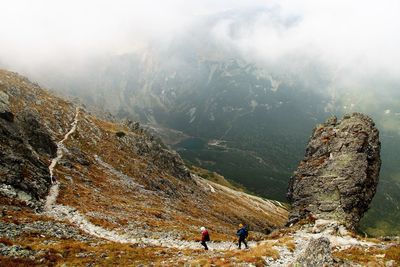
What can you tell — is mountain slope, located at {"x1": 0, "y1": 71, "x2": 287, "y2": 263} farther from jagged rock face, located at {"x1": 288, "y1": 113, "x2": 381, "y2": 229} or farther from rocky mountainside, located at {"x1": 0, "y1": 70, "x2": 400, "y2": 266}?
jagged rock face, located at {"x1": 288, "y1": 113, "x2": 381, "y2": 229}

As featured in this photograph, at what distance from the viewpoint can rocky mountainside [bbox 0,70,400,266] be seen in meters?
34.3

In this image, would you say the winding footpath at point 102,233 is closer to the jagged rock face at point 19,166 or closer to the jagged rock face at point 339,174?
the jagged rock face at point 19,166

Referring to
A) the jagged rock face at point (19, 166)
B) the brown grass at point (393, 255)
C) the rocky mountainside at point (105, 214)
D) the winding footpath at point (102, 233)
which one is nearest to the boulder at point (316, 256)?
the rocky mountainside at point (105, 214)

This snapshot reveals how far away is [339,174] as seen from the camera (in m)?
70.4

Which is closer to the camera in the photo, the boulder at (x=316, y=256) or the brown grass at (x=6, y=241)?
the boulder at (x=316, y=256)

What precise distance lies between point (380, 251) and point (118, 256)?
26972 millimetres

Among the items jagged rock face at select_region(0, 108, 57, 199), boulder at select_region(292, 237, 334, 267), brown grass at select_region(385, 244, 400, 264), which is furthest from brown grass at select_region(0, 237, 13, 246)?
brown grass at select_region(385, 244, 400, 264)

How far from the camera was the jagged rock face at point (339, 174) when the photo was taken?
2623 inches

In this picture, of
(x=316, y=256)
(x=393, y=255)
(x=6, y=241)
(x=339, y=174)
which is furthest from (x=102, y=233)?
(x=339, y=174)

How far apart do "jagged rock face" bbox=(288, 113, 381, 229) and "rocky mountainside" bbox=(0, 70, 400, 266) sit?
15.1 ft

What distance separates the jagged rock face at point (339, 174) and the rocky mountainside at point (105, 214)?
15.1 feet

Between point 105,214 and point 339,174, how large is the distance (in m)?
42.5

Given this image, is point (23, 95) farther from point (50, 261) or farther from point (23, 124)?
point (50, 261)

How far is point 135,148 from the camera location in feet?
468
